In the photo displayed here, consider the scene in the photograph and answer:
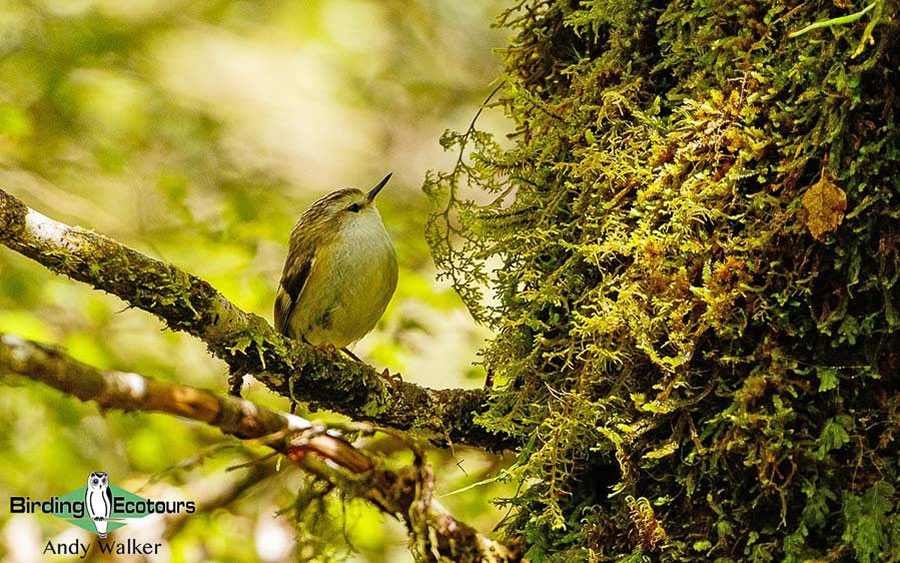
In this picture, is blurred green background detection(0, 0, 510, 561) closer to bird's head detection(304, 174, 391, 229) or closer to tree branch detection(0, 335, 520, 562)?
tree branch detection(0, 335, 520, 562)

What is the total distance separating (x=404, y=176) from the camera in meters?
7.96

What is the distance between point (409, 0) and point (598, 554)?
7.28 m

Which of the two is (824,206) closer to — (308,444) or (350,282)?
(308,444)

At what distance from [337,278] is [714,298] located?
112 inches

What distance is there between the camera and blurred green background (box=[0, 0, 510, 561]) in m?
4.72

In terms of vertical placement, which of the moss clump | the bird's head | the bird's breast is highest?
the bird's head

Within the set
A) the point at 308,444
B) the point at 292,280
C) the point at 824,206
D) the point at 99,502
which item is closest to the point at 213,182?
the point at 292,280

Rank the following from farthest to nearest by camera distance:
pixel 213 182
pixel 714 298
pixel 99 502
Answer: pixel 213 182 → pixel 99 502 → pixel 714 298

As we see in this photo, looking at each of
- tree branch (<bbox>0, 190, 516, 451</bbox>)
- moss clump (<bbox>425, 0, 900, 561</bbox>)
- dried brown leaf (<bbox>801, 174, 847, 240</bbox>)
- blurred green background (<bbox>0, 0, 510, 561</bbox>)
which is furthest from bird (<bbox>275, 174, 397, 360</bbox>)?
dried brown leaf (<bbox>801, 174, 847, 240</bbox>)

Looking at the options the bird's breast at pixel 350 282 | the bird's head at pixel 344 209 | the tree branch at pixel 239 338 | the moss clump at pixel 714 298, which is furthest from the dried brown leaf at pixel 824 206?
the bird's head at pixel 344 209

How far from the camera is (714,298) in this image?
187 cm

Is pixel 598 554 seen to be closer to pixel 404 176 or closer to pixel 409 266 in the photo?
pixel 409 266

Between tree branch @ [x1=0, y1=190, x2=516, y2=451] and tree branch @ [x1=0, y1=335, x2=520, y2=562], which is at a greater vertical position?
tree branch @ [x1=0, y1=190, x2=516, y2=451]

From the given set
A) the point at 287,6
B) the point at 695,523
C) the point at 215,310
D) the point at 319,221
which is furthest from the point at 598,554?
the point at 287,6
